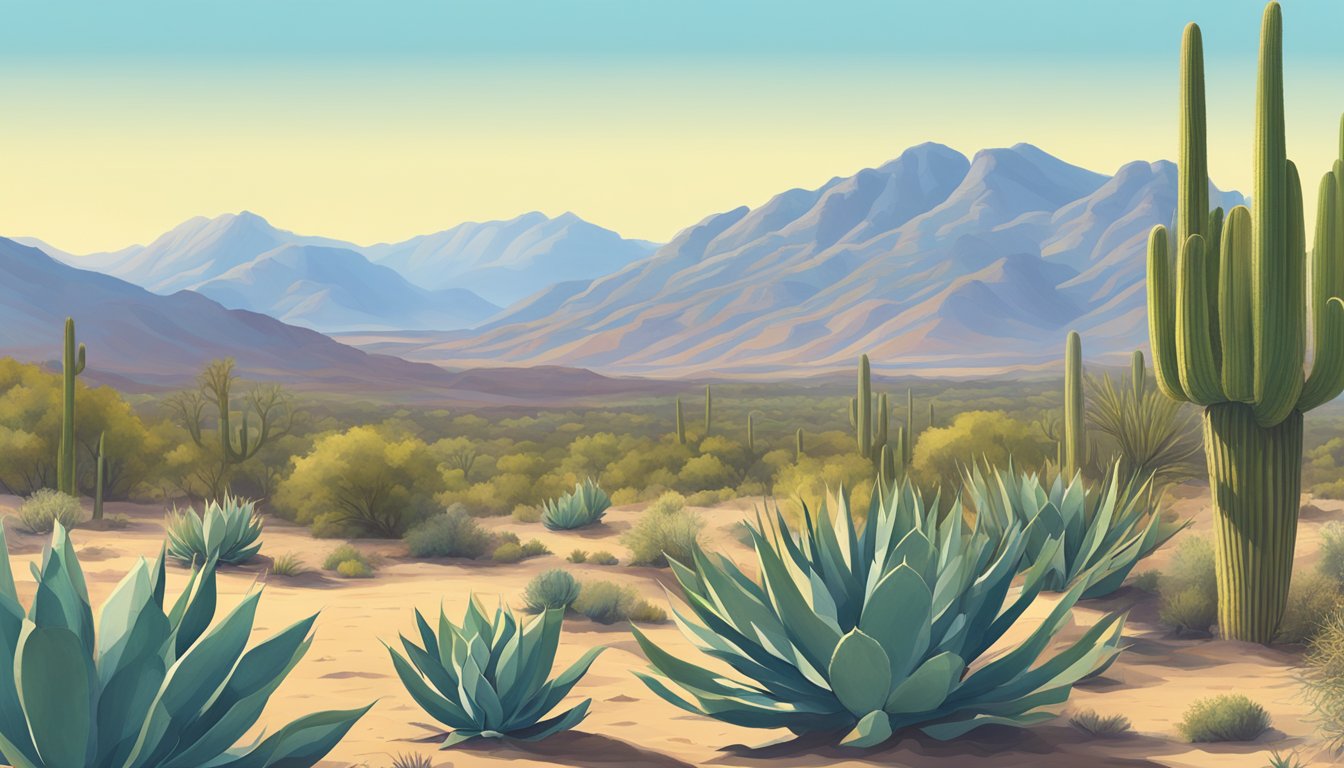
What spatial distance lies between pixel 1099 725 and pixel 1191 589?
4.34m

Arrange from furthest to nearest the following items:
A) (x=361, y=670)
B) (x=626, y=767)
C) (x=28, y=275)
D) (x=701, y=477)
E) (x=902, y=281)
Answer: (x=902, y=281) < (x=28, y=275) < (x=701, y=477) < (x=361, y=670) < (x=626, y=767)

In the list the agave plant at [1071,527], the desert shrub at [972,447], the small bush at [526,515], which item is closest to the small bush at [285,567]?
the agave plant at [1071,527]

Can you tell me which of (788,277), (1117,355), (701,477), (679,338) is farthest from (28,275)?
(701,477)

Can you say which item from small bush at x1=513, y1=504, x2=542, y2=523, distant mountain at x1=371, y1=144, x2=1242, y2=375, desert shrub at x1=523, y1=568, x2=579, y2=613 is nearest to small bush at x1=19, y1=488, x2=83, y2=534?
small bush at x1=513, y1=504, x2=542, y2=523

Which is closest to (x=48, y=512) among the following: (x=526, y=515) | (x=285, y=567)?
(x=285, y=567)

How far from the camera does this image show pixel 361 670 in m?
10.5

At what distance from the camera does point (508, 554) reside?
18234 millimetres

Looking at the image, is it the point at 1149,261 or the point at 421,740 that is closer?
the point at 421,740

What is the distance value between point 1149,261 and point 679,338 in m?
144

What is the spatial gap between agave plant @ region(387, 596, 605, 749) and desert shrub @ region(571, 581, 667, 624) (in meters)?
5.21

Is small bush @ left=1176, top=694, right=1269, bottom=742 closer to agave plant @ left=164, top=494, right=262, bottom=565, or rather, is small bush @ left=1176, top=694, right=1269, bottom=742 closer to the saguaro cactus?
the saguaro cactus

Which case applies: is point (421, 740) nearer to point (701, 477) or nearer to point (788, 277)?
point (701, 477)

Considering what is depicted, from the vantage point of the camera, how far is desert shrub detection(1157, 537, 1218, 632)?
37.5 ft

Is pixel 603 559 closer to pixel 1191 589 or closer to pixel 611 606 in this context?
pixel 611 606
